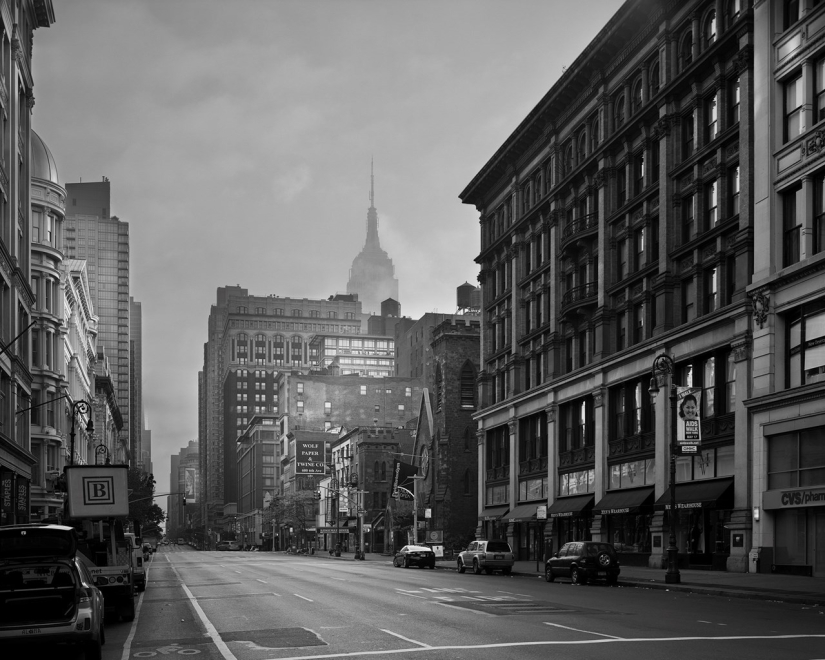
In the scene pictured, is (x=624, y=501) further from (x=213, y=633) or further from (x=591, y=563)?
(x=213, y=633)

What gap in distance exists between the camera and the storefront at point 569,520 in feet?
192

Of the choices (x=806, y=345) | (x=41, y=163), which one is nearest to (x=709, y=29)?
(x=806, y=345)

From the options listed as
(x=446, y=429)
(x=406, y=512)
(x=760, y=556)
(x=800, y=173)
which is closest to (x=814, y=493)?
(x=760, y=556)

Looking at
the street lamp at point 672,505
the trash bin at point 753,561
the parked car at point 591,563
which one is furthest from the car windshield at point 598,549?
the trash bin at point 753,561

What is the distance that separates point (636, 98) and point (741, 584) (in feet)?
96.5

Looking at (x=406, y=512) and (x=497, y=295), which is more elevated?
(x=497, y=295)

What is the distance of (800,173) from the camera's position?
3997 cm

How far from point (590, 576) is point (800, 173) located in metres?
→ 17.1

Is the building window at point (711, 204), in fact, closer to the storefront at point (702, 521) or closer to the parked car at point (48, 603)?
the storefront at point (702, 521)

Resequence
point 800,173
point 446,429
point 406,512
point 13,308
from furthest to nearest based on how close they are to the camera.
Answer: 1. point 406,512
2. point 446,429
3. point 13,308
4. point 800,173

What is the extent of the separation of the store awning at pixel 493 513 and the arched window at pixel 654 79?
1296 inches

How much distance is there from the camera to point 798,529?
3919 cm

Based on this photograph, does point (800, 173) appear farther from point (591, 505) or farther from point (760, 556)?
point (591, 505)

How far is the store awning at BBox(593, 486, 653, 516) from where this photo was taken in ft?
165
